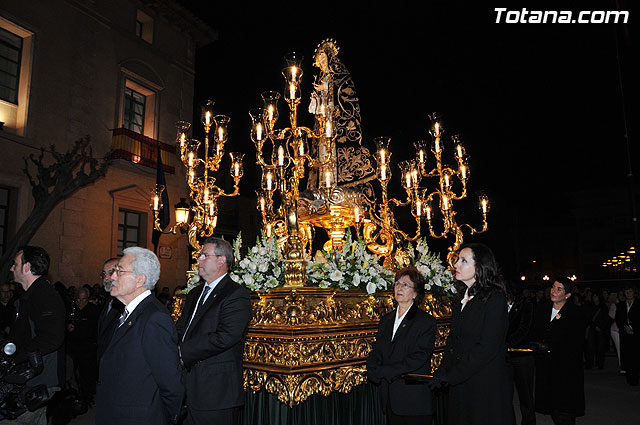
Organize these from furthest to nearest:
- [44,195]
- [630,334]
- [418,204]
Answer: [44,195] → [630,334] → [418,204]

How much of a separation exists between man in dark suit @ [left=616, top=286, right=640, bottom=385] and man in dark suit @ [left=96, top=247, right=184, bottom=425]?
8.97 m

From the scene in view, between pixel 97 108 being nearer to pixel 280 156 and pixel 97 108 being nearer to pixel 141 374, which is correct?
pixel 280 156

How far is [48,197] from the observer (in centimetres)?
943

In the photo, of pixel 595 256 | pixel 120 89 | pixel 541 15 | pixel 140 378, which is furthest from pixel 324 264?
pixel 595 256

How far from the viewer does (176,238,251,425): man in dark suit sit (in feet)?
10.0

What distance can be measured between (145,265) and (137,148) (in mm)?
12200

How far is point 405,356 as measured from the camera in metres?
3.48

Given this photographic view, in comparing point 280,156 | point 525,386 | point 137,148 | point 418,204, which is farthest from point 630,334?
point 137,148

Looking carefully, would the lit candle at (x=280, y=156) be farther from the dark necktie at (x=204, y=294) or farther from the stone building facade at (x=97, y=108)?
the stone building facade at (x=97, y=108)

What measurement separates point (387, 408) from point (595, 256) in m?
34.0

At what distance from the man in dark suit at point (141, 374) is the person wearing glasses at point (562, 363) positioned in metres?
3.59

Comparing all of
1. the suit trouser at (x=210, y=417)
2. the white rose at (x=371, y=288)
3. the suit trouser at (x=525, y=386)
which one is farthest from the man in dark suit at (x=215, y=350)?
the suit trouser at (x=525, y=386)

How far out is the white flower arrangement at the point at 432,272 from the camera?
5273 mm

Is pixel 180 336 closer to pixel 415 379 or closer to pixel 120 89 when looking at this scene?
pixel 415 379
